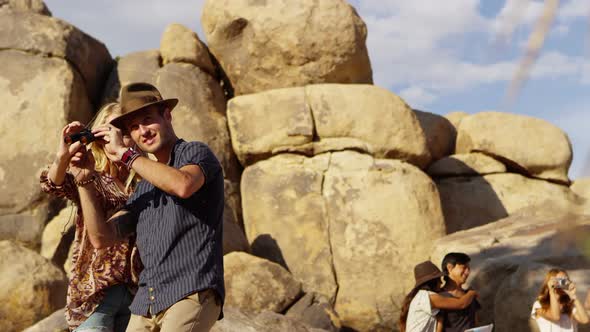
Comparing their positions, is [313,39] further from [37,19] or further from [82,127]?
[82,127]

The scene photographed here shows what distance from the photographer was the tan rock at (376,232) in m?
10.5

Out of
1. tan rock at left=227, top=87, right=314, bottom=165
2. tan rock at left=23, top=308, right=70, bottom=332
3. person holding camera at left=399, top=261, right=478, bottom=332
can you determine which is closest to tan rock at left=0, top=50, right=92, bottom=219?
tan rock at left=227, top=87, right=314, bottom=165

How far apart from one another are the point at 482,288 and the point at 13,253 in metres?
5.84

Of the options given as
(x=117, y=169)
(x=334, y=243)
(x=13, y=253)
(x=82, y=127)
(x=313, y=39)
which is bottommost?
(x=334, y=243)

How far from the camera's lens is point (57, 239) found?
34.9 ft

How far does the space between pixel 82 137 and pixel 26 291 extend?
7149mm

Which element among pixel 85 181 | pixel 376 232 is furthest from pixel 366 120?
pixel 85 181

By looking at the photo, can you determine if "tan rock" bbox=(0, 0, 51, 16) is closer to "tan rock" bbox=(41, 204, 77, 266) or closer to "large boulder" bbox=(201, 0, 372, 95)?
"large boulder" bbox=(201, 0, 372, 95)

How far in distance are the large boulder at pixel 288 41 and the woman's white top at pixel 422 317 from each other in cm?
703

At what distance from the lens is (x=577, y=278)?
25.4ft

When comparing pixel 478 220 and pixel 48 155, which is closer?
pixel 48 155

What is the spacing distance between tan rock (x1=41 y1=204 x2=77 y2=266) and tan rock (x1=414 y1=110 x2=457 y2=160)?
21.0 feet

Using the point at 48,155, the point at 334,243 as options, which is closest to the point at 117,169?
the point at 334,243

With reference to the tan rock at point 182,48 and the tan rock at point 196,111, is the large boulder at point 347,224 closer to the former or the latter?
the tan rock at point 196,111
